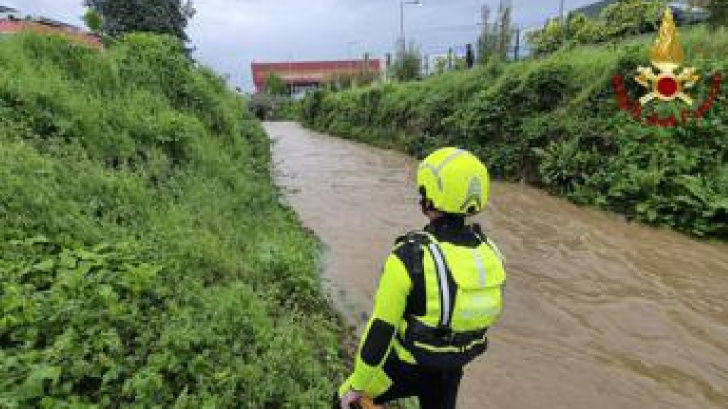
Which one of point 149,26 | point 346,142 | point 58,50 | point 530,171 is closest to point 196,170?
point 58,50

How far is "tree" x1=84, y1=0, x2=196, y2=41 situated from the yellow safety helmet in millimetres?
21445

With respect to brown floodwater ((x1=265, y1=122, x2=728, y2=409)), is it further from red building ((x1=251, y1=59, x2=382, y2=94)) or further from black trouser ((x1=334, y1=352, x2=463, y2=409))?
red building ((x1=251, y1=59, x2=382, y2=94))

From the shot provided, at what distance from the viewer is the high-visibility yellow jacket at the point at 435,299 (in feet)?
8.79

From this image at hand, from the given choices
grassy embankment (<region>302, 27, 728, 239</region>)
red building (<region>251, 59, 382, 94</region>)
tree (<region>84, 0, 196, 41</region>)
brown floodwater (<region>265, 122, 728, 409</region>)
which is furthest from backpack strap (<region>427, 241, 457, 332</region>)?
red building (<region>251, 59, 382, 94</region>)

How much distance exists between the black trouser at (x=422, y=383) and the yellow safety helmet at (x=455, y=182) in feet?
2.55

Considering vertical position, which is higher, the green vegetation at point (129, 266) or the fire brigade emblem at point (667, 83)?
the fire brigade emblem at point (667, 83)

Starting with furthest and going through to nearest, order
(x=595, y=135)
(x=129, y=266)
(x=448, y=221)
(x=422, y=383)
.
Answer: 1. (x=595, y=135)
2. (x=129, y=266)
3. (x=422, y=383)
4. (x=448, y=221)

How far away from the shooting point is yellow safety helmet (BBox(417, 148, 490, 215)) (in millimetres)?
2707

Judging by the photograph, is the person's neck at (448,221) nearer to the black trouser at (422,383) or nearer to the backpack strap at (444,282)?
the backpack strap at (444,282)

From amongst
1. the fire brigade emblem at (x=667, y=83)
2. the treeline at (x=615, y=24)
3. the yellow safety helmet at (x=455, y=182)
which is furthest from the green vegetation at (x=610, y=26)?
the yellow safety helmet at (x=455, y=182)

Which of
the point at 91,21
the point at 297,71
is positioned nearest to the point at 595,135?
the point at 91,21

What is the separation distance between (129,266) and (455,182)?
2.79 m

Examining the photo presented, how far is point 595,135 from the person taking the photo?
13125 mm

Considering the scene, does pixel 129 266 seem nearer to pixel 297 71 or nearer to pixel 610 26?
pixel 610 26
